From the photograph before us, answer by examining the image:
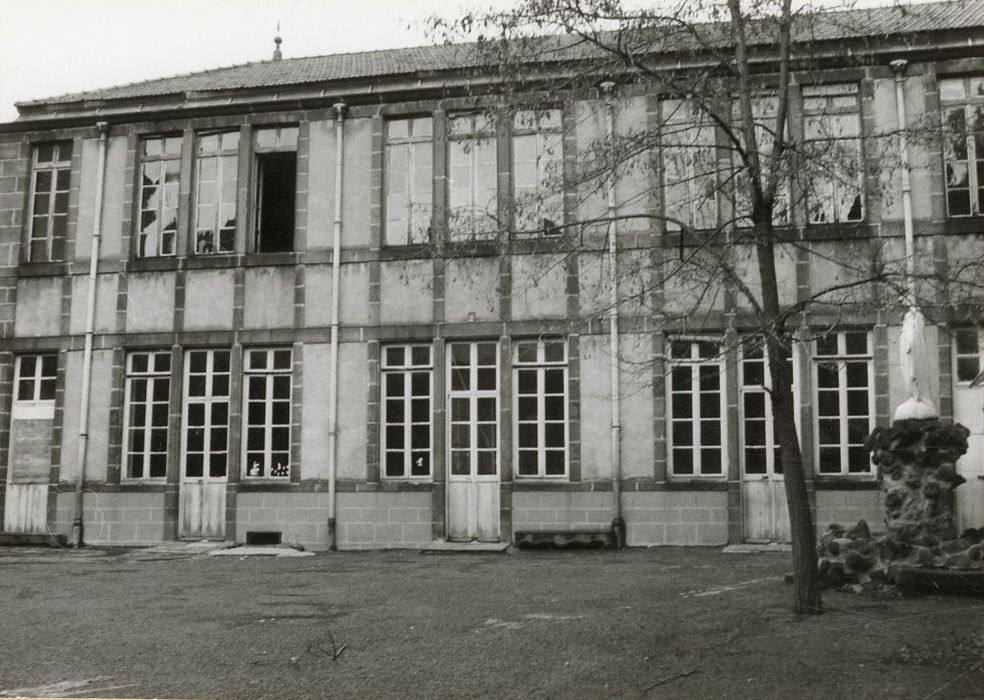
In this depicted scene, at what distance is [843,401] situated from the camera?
13.9 meters

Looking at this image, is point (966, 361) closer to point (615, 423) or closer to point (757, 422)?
point (757, 422)

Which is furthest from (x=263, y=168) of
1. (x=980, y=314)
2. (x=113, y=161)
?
(x=980, y=314)

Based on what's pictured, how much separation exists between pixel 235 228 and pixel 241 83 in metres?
2.57

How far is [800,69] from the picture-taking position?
13.1m

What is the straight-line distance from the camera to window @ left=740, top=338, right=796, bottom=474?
550 inches

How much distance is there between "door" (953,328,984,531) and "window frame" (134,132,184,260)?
11206 millimetres

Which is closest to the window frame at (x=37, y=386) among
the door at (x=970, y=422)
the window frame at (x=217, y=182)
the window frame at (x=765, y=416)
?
the window frame at (x=217, y=182)

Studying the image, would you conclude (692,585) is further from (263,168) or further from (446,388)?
(263,168)

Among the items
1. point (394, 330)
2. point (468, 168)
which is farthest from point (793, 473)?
point (468, 168)

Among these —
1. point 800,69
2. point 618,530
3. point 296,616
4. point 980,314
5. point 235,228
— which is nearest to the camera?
point 980,314

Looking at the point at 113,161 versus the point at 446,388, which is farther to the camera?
the point at 113,161

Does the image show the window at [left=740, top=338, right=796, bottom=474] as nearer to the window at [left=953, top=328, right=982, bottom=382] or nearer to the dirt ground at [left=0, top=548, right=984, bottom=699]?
the window at [left=953, top=328, right=982, bottom=382]

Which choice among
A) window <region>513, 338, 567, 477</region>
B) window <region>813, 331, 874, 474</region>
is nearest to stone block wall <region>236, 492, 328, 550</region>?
window <region>513, 338, 567, 477</region>

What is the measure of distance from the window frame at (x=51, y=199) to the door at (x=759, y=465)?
1049cm
